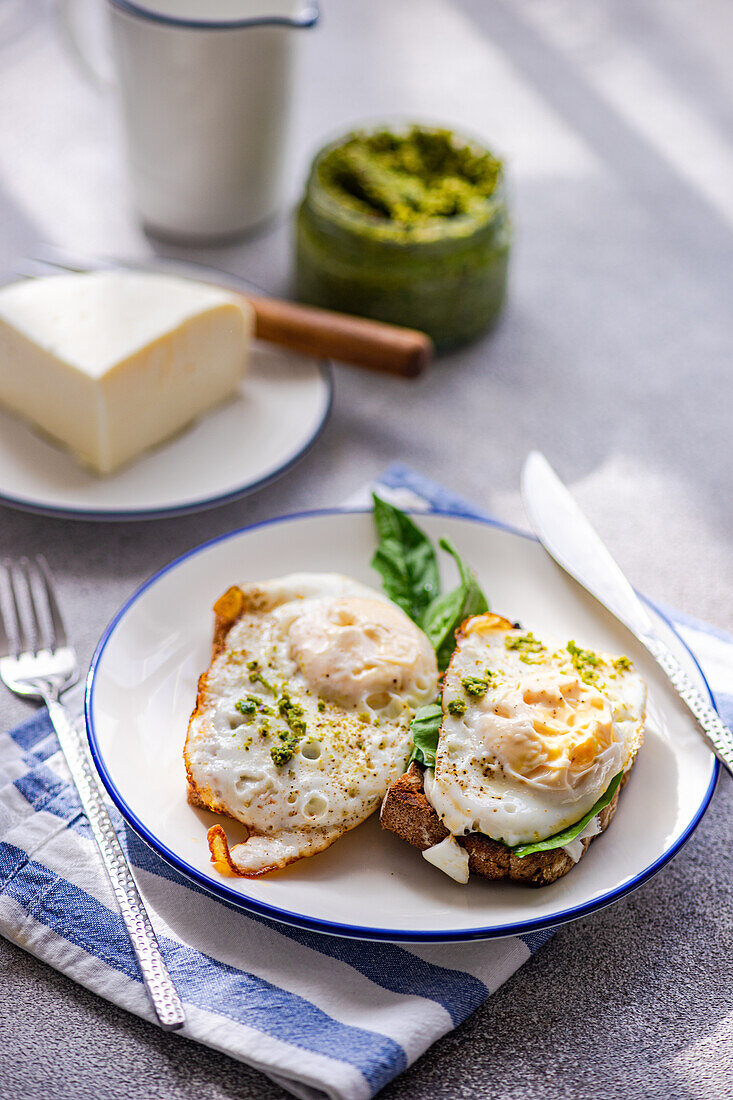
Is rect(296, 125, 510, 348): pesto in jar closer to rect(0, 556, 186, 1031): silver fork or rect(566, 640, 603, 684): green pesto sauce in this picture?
rect(0, 556, 186, 1031): silver fork

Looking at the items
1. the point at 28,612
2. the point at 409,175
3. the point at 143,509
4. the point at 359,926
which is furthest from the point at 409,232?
the point at 359,926

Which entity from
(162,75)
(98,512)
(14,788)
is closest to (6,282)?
(162,75)

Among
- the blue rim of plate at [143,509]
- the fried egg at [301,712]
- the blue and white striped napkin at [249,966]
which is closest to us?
the blue and white striped napkin at [249,966]

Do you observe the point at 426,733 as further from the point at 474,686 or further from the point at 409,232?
the point at 409,232

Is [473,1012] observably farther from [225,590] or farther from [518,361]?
[518,361]

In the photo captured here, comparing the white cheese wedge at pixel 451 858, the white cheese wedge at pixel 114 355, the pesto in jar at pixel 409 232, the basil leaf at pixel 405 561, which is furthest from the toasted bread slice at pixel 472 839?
the pesto in jar at pixel 409 232

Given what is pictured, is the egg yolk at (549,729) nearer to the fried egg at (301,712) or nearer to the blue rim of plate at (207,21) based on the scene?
the fried egg at (301,712)
